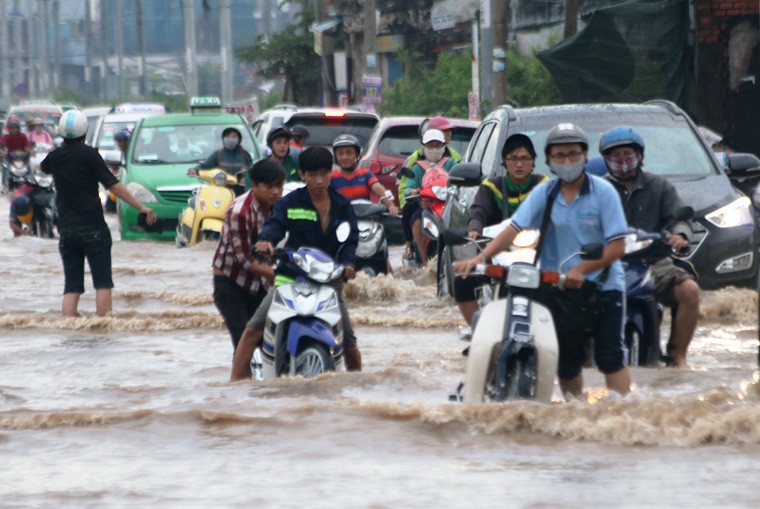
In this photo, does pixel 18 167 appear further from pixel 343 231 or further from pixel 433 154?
pixel 343 231

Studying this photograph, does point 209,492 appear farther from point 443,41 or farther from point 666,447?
point 443,41

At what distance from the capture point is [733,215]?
1209 centimetres

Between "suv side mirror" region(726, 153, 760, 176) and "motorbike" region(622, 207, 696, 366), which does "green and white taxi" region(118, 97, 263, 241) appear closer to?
"suv side mirror" region(726, 153, 760, 176)

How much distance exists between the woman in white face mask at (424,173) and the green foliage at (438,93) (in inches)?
672

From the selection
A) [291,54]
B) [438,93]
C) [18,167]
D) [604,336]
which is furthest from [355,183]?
[291,54]

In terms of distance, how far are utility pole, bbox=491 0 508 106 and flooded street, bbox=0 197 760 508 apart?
12419 mm

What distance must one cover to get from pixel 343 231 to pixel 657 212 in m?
1.81

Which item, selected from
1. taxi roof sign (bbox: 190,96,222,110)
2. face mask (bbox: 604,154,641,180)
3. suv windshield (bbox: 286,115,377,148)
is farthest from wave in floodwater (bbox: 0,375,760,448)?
taxi roof sign (bbox: 190,96,222,110)

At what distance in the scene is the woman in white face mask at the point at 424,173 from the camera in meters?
15.6

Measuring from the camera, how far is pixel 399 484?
651 cm

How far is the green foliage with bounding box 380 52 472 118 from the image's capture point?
3456 cm

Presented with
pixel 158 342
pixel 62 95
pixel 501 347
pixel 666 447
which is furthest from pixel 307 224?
pixel 62 95

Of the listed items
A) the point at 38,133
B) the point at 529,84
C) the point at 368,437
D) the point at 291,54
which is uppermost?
the point at 291,54

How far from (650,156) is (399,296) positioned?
9.72 feet
